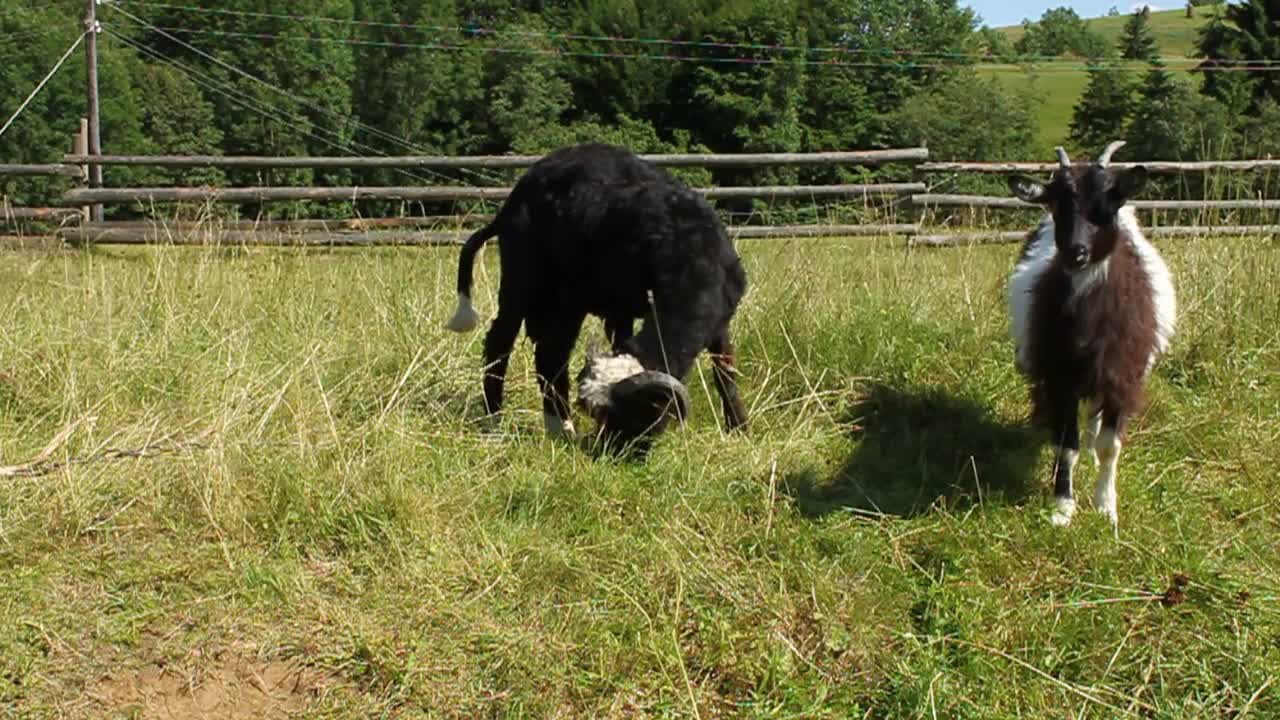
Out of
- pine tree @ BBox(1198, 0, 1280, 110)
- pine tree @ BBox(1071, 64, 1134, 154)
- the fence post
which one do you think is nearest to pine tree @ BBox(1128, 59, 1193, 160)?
pine tree @ BBox(1071, 64, 1134, 154)

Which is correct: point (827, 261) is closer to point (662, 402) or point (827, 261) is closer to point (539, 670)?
point (662, 402)

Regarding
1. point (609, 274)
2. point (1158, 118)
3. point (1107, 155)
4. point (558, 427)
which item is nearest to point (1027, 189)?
point (1107, 155)

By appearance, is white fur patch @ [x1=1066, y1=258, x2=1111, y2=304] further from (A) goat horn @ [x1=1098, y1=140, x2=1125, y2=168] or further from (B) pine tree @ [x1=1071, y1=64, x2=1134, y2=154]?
(B) pine tree @ [x1=1071, y1=64, x2=1134, y2=154]

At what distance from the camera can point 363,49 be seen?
49.6m

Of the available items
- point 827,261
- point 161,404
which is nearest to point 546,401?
point 161,404

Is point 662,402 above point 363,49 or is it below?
below

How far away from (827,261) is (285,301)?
3667 millimetres

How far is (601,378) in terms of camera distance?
14.5ft

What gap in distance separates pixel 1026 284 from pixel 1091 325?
2.93 feet

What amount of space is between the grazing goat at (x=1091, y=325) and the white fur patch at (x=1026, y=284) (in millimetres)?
216

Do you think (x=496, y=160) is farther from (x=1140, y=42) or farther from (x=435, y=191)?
(x=1140, y=42)

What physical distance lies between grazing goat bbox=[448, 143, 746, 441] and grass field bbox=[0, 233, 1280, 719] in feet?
0.98

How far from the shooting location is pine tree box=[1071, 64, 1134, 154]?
39094 mm

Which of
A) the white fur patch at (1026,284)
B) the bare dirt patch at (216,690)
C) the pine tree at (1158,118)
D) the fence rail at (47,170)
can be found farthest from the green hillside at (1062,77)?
the bare dirt patch at (216,690)
